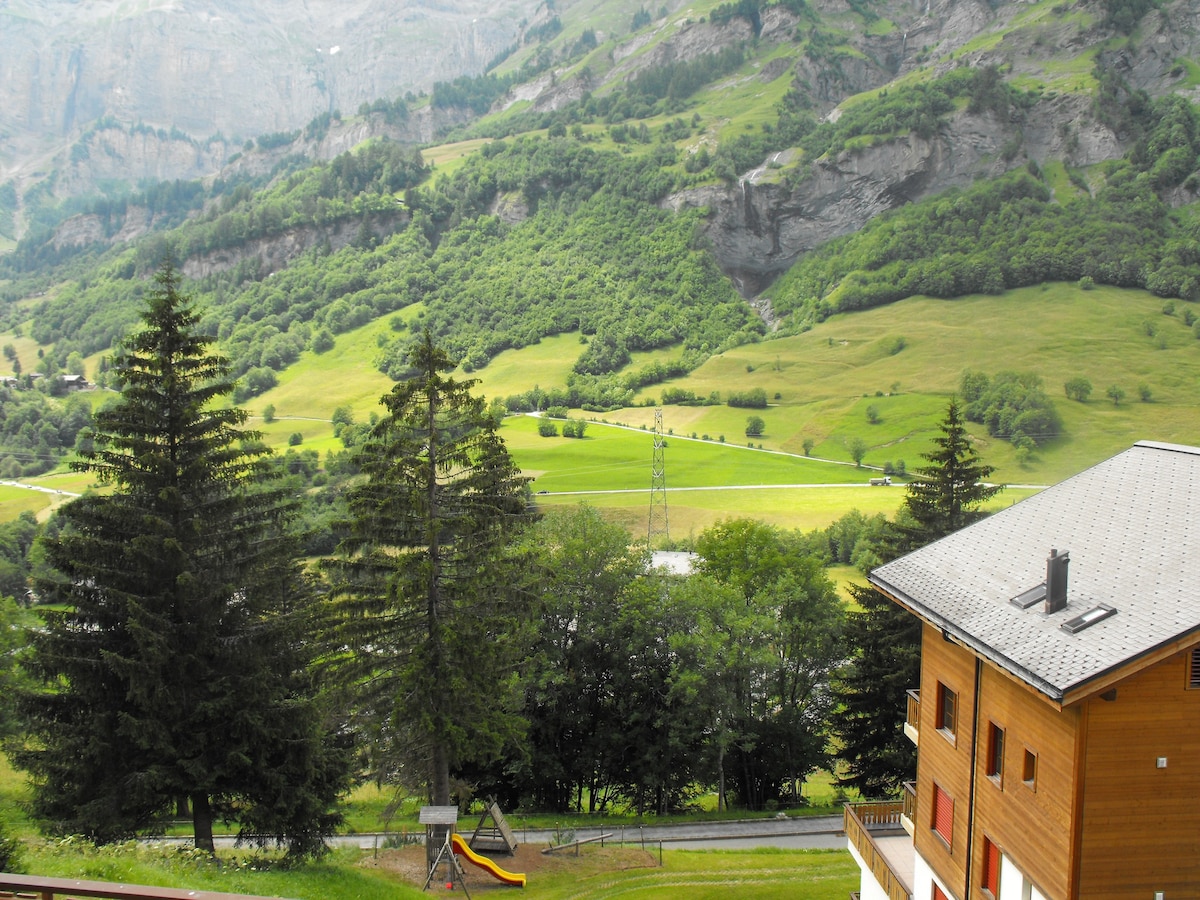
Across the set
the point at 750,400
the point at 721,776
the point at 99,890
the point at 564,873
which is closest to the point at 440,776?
the point at 564,873

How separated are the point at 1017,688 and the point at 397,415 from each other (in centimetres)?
1626

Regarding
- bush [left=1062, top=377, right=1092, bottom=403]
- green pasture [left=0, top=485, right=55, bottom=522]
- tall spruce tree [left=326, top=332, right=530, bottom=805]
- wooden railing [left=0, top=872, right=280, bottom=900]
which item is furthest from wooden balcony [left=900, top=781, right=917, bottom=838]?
bush [left=1062, top=377, right=1092, bottom=403]

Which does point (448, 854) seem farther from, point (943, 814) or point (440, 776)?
point (943, 814)

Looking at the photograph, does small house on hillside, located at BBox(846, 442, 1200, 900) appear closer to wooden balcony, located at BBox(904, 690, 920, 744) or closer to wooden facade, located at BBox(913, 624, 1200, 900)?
wooden facade, located at BBox(913, 624, 1200, 900)

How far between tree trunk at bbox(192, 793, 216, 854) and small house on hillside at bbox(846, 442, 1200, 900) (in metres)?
16.7

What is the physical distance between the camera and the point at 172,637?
72.4 ft

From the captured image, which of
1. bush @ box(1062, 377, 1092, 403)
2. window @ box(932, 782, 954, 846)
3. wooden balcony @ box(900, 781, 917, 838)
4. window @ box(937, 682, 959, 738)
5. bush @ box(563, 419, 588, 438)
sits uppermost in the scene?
bush @ box(1062, 377, 1092, 403)

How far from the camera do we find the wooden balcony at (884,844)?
846 inches

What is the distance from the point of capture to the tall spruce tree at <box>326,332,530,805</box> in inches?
982

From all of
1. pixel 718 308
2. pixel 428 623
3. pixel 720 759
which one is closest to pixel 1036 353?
pixel 718 308

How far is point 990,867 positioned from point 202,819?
17862 millimetres

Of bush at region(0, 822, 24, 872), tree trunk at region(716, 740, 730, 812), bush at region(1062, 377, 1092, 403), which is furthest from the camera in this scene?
bush at region(1062, 377, 1092, 403)

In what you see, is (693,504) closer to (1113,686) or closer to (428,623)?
(428,623)

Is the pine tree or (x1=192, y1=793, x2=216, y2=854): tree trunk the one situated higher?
the pine tree
